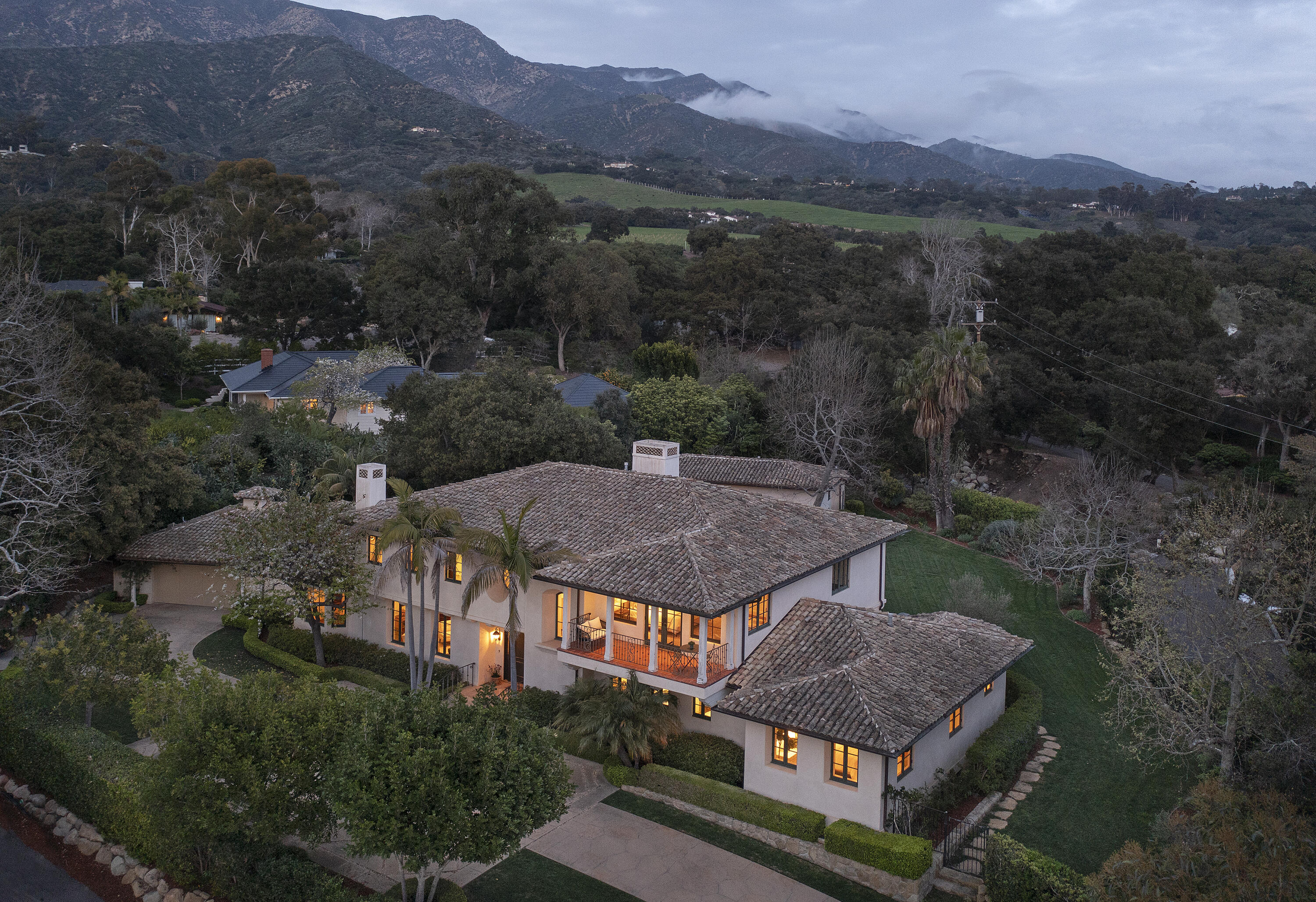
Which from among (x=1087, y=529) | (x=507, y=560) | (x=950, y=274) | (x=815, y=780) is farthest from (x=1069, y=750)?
(x=950, y=274)

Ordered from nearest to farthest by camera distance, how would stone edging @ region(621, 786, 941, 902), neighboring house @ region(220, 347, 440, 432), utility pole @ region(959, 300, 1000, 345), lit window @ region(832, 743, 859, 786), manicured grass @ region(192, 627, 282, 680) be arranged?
1. stone edging @ region(621, 786, 941, 902)
2. lit window @ region(832, 743, 859, 786)
3. manicured grass @ region(192, 627, 282, 680)
4. neighboring house @ region(220, 347, 440, 432)
5. utility pole @ region(959, 300, 1000, 345)

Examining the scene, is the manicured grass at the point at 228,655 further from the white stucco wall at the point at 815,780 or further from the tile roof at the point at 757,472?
the tile roof at the point at 757,472

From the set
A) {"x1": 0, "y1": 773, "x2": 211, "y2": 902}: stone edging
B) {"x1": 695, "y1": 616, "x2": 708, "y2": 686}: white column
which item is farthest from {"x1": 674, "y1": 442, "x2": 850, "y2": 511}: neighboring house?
{"x1": 0, "y1": 773, "x2": 211, "y2": 902}: stone edging

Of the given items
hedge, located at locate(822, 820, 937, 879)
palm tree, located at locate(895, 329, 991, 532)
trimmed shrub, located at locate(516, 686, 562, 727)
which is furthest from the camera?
palm tree, located at locate(895, 329, 991, 532)

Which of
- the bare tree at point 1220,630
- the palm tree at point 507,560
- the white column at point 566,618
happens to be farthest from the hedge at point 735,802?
the bare tree at point 1220,630

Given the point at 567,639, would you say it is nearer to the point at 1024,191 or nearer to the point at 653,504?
the point at 653,504

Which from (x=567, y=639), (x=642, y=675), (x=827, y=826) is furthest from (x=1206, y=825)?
(x=567, y=639)

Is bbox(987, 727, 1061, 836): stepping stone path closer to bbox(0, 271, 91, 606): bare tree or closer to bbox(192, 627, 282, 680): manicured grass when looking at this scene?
bbox(192, 627, 282, 680): manicured grass
